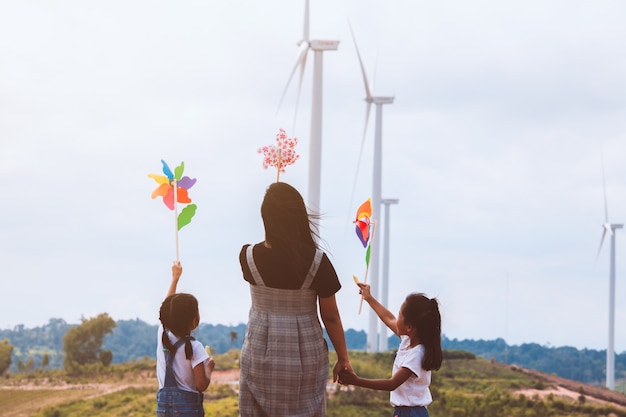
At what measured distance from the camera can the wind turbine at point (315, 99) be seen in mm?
26156

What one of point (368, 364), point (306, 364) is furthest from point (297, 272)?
point (368, 364)

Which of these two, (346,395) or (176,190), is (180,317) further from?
(346,395)

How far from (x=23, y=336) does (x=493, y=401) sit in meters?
49.6

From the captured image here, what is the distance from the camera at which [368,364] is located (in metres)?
32.0

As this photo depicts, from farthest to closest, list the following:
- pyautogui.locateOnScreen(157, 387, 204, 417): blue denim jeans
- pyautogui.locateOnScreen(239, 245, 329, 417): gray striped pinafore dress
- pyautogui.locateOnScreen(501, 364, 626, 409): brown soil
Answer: pyautogui.locateOnScreen(501, 364, 626, 409): brown soil, pyautogui.locateOnScreen(157, 387, 204, 417): blue denim jeans, pyautogui.locateOnScreen(239, 245, 329, 417): gray striped pinafore dress

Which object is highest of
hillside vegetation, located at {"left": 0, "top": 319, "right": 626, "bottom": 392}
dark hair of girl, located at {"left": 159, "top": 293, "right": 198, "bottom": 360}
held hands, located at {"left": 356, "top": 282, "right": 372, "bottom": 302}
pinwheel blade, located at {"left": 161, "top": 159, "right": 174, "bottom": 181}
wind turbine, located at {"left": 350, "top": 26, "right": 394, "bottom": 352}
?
wind turbine, located at {"left": 350, "top": 26, "right": 394, "bottom": 352}

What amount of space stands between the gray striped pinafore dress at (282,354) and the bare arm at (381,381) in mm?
426

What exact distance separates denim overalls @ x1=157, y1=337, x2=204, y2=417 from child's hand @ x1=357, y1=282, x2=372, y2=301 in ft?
4.74

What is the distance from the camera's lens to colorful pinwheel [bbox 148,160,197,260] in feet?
32.0

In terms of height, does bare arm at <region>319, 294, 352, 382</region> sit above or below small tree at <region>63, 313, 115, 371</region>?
above

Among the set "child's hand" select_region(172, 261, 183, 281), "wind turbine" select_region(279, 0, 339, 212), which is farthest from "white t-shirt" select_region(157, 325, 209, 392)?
"wind turbine" select_region(279, 0, 339, 212)

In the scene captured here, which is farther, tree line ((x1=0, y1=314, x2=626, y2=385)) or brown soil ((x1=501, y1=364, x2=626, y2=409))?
tree line ((x1=0, y1=314, x2=626, y2=385))

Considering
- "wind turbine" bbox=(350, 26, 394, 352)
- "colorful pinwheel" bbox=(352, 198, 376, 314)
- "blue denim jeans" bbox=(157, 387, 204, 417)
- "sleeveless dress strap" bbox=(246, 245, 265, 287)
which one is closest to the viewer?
"sleeveless dress strap" bbox=(246, 245, 265, 287)

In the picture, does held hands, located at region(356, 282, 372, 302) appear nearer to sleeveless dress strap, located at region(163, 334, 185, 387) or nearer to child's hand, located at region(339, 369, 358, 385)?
child's hand, located at region(339, 369, 358, 385)
